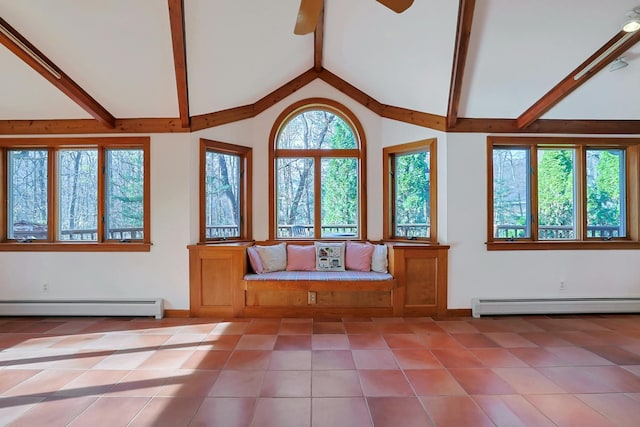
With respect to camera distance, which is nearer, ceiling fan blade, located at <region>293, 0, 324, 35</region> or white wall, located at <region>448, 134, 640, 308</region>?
ceiling fan blade, located at <region>293, 0, 324, 35</region>

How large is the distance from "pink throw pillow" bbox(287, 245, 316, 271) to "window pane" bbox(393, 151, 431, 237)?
1270mm

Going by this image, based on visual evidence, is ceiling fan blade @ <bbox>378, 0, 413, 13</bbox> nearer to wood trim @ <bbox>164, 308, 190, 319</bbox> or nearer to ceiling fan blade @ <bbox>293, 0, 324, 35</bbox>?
ceiling fan blade @ <bbox>293, 0, 324, 35</bbox>

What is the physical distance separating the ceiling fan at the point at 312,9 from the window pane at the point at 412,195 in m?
2.46

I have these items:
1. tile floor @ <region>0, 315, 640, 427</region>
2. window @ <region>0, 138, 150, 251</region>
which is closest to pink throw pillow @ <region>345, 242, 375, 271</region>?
tile floor @ <region>0, 315, 640, 427</region>

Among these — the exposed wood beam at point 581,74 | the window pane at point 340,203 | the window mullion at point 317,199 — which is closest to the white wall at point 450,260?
the exposed wood beam at point 581,74

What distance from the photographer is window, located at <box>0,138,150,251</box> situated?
4.28 m

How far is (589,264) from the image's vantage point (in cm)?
434

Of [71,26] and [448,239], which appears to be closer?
[71,26]

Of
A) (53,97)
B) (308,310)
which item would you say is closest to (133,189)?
(53,97)

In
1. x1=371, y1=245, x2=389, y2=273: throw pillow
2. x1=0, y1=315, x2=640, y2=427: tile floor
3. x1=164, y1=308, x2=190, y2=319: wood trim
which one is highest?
x1=371, y1=245, x2=389, y2=273: throw pillow

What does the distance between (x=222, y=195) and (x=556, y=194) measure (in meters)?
4.59

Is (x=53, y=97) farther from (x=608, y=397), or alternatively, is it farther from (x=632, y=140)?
(x=632, y=140)

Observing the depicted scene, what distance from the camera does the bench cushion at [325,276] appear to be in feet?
13.5

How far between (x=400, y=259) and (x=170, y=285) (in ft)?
9.68
